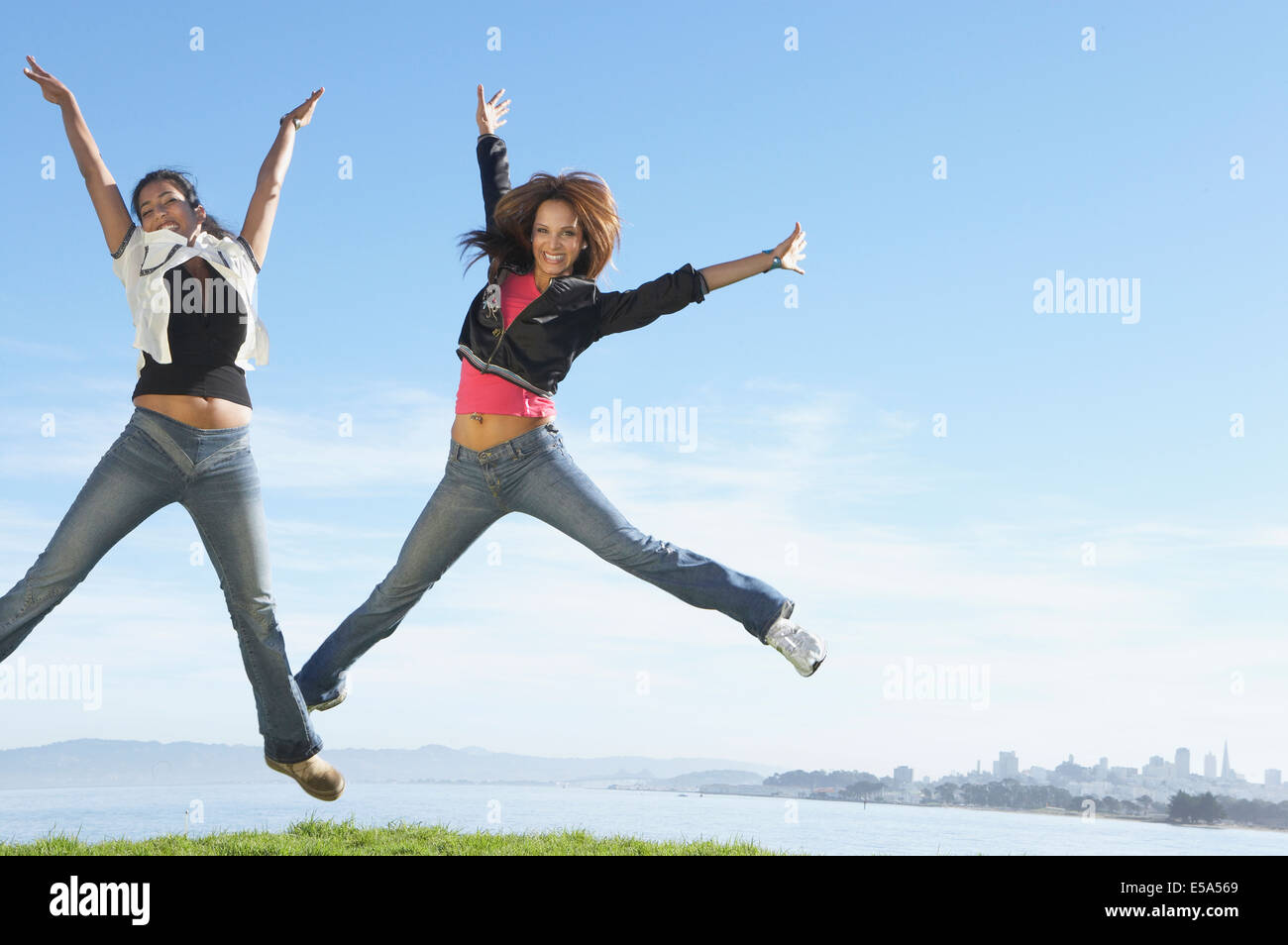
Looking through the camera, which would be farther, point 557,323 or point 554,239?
point 554,239

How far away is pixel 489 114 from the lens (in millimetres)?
7824

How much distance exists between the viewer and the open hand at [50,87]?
6449 millimetres

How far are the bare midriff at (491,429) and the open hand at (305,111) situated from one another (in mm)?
2236

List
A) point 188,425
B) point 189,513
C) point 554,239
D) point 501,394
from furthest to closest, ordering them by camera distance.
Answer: point 554,239, point 501,394, point 189,513, point 188,425

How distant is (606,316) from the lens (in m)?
6.85

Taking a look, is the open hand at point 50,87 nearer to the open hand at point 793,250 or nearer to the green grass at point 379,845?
the open hand at point 793,250

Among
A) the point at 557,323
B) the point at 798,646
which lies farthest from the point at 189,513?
the point at 798,646

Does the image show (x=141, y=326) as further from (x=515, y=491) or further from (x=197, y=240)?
(x=515, y=491)

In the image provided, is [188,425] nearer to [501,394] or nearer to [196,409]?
[196,409]

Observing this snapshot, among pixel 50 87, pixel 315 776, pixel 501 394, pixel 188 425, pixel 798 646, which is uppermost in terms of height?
pixel 50 87

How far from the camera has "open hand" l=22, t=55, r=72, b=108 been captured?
6.45m

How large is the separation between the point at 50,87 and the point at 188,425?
2233 mm

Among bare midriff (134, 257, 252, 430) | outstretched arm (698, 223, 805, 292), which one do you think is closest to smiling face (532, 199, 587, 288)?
outstretched arm (698, 223, 805, 292)
